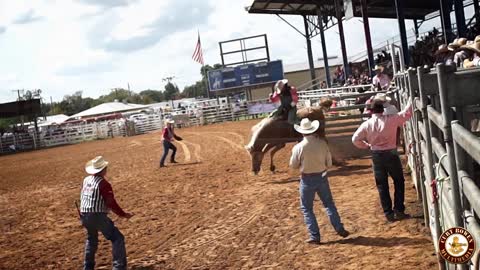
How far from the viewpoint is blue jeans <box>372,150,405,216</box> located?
702cm

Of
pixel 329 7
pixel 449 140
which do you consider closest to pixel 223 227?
pixel 449 140

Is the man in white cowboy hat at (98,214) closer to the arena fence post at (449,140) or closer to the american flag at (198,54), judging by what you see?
the arena fence post at (449,140)

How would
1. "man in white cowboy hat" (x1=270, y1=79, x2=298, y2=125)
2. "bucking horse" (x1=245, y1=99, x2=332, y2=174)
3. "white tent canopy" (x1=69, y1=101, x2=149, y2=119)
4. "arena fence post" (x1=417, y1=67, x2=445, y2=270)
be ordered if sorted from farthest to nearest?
"white tent canopy" (x1=69, y1=101, x2=149, y2=119) < "bucking horse" (x1=245, y1=99, x2=332, y2=174) < "man in white cowboy hat" (x1=270, y1=79, x2=298, y2=125) < "arena fence post" (x1=417, y1=67, x2=445, y2=270)

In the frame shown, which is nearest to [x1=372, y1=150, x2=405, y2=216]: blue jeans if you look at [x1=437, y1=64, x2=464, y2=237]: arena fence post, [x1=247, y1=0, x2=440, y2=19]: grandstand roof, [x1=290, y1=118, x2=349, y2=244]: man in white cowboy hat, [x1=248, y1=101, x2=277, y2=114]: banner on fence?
[x1=290, y1=118, x2=349, y2=244]: man in white cowboy hat

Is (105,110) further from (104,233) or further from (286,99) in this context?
(104,233)

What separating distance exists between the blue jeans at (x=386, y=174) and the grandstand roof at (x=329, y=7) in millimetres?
26816

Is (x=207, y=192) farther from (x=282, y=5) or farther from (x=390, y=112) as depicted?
(x=282, y=5)

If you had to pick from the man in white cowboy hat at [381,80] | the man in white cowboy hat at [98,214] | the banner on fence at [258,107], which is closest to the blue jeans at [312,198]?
the man in white cowboy hat at [98,214]

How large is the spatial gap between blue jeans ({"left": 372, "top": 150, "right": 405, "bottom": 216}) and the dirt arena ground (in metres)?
0.28

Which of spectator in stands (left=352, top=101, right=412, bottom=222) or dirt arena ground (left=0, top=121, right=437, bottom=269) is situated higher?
spectator in stands (left=352, top=101, right=412, bottom=222)

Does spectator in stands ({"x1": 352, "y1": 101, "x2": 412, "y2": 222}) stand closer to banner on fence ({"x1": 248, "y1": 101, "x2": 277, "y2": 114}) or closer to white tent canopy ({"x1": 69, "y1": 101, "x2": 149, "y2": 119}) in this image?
banner on fence ({"x1": 248, "y1": 101, "x2": 277, "y2": 114})

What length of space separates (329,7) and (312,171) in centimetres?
3004

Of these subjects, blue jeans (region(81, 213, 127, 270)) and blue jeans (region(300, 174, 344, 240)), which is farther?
blue jeans (region(300, 174, 344, 240))

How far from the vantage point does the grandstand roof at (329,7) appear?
34688 mm
